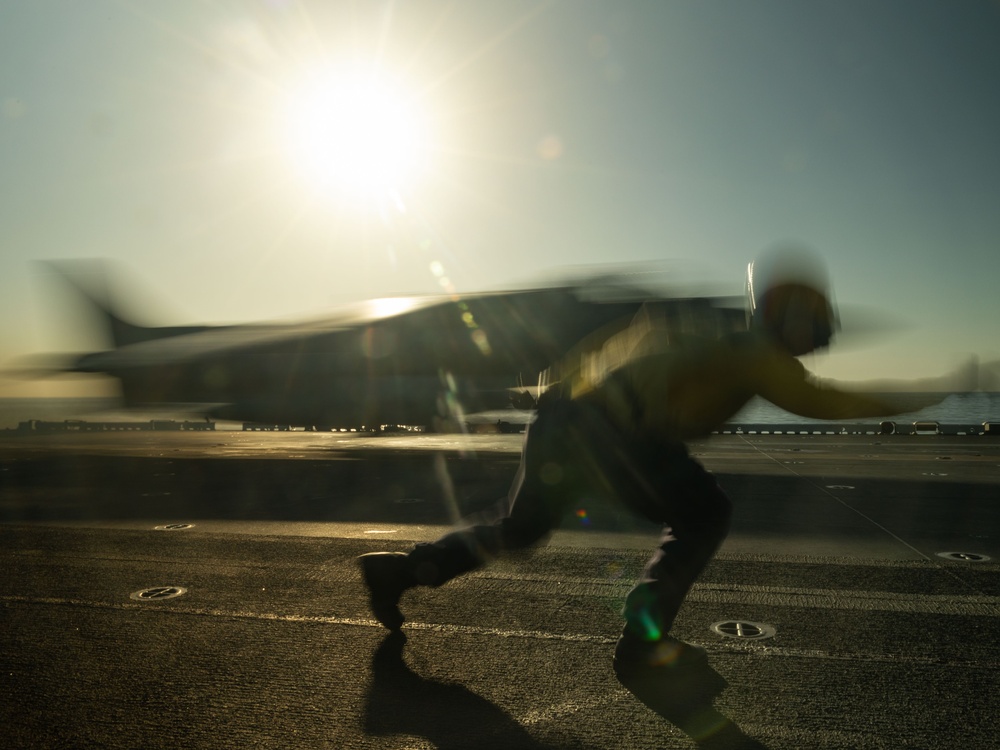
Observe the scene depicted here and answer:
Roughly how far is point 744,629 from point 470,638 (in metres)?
1.36

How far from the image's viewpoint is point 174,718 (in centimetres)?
253

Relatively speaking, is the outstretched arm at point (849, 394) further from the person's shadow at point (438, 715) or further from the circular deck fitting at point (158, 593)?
the circular deck fitting at point (158, 593)

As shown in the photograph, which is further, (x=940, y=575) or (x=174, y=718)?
(x=940, y=575)

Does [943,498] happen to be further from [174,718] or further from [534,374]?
[174,718]

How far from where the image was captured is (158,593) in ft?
14.0

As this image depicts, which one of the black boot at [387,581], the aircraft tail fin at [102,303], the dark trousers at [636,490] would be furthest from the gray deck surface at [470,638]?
the aircraft tail fin at [102,303]

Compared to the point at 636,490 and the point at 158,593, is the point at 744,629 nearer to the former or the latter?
the point at 636,490

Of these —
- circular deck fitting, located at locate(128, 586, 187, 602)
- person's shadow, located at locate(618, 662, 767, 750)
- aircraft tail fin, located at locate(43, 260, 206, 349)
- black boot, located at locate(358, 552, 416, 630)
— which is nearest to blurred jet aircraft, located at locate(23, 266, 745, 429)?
aircraft tail fin, located at locate(43, 260, 206, 349)

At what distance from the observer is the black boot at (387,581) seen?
11.1 ft

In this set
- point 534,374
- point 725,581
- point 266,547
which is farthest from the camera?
point 534,374

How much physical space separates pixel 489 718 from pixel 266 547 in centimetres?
372

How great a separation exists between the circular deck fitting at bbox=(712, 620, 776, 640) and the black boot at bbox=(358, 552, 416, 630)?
1.54 meters

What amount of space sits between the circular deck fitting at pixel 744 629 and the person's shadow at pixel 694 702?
0.48 metres

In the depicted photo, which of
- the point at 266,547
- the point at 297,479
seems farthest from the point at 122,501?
the point at 266,547
